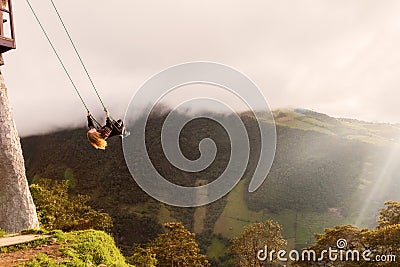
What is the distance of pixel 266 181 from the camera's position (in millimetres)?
123500

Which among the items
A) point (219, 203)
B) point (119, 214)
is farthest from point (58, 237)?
point (219, 203)

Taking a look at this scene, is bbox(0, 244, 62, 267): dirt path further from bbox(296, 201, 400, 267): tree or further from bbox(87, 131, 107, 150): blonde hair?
bbox(296, 201, 400, 267): tree

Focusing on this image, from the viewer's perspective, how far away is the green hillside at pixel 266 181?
109 metres

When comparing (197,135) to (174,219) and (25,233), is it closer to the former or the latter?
(174,219)

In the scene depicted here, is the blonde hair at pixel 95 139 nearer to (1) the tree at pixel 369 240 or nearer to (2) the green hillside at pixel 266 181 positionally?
(1) the tree at pixel 369 240

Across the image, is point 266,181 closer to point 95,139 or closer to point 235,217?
A: point 235,217

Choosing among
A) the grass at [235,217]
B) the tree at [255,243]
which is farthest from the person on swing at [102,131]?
the grass at [235,217]

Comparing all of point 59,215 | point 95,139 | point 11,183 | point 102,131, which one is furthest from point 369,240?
point 59,215

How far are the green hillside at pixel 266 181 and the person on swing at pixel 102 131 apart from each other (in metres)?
78.8

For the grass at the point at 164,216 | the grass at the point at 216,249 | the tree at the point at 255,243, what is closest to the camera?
the tree at the point at 255,243

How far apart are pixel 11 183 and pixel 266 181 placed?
105 m

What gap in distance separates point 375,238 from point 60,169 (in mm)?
132893

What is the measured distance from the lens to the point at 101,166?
468 feet

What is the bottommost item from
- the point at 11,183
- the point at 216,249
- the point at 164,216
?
the point at 216,249
